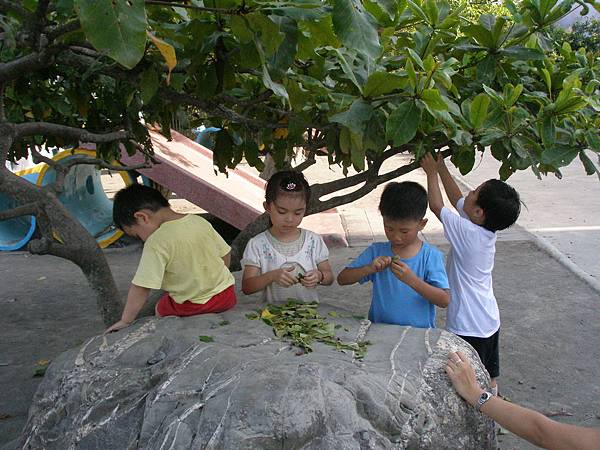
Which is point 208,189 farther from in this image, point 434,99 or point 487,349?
point 434,99

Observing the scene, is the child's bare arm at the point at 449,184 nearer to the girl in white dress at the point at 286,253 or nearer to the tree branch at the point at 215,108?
the girl in white dress at the point at 286,253

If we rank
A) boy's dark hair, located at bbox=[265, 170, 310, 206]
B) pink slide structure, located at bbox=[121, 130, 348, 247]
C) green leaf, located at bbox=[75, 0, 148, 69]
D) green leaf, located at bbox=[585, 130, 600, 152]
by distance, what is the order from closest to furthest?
green leaf, located at bbox=[75, 0, 148, 69] → green leaf, located at bbox=[585, 130, 600, 152] → boy's dark hair, located at bbox=[265, 170, 310, 206] → pink slide structure, located at bbox=[121, 130, 348, 247]

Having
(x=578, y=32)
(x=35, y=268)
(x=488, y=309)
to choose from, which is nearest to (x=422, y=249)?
(x=488, y=309)

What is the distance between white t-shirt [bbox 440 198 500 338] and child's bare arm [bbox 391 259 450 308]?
47 centimetres

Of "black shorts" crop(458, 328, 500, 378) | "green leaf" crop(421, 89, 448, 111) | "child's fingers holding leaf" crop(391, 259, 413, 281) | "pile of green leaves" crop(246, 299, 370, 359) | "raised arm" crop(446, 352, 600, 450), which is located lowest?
"black shorts" crop(458, 328, 500, 378)

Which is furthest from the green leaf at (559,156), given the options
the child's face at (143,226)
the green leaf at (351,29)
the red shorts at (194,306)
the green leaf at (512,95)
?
the child's face at (143,226)

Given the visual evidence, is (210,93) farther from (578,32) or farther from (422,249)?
(578,32)

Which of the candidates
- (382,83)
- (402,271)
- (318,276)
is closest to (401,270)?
(402,271)

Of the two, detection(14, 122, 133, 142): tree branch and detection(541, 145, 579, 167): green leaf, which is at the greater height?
detection(14, 122, 133, 142): tree branch

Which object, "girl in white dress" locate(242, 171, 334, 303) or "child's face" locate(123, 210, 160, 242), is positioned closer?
"child's face" locate(123, 210, 160, 242)

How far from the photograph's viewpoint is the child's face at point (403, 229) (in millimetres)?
3238

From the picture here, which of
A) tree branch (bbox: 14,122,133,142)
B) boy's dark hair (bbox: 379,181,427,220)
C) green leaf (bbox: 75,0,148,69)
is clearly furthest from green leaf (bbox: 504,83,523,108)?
tree branch (bbox: 14,122,133,142)

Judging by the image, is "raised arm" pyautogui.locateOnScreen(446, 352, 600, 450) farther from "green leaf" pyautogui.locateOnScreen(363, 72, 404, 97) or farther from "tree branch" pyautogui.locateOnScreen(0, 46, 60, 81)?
"tree branch" pyautogui.locateOnScreen(0, 46, 60, 81)

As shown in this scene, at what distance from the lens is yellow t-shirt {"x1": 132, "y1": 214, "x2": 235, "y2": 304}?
308 cm
